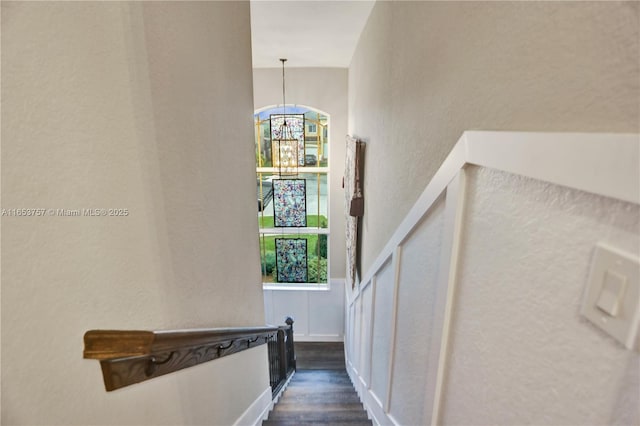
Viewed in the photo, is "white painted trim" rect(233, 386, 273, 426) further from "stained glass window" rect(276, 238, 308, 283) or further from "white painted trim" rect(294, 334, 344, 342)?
"white painted trim" rect(294, 334, 344, 342)

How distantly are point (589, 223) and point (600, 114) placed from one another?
172mm

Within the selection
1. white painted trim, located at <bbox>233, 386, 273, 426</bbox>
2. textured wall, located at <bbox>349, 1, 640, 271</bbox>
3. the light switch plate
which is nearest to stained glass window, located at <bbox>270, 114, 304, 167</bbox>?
textured wall, located at <bbox>349, 1, 640, 271</bbox>

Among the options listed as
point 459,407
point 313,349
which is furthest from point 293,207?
point 459,407

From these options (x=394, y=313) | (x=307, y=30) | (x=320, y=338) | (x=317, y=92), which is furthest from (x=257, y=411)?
(x=317, y=92)

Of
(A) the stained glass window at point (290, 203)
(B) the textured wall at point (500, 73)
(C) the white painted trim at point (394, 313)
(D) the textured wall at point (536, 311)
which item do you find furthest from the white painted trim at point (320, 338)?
(D) the textured wall at point (536, 311)

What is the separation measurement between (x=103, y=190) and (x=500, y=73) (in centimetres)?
100

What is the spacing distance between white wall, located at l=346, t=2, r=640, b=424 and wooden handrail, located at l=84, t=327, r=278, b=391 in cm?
82

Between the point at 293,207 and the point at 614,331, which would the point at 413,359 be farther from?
the point at 293,207

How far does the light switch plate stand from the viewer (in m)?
0.40

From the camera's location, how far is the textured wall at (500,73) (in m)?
0.44

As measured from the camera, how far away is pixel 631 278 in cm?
40

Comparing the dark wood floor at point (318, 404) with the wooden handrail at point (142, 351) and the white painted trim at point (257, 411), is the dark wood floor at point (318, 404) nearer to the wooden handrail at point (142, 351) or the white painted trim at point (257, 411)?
the white painted trim at point (257, 411)

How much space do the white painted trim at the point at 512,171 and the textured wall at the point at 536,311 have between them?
29 mm

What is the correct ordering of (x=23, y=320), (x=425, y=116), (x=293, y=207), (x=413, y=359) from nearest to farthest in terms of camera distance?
(x=23, y=320) < (x=425, y=116) < (x=413, y=359) < (x=293, y=207)
